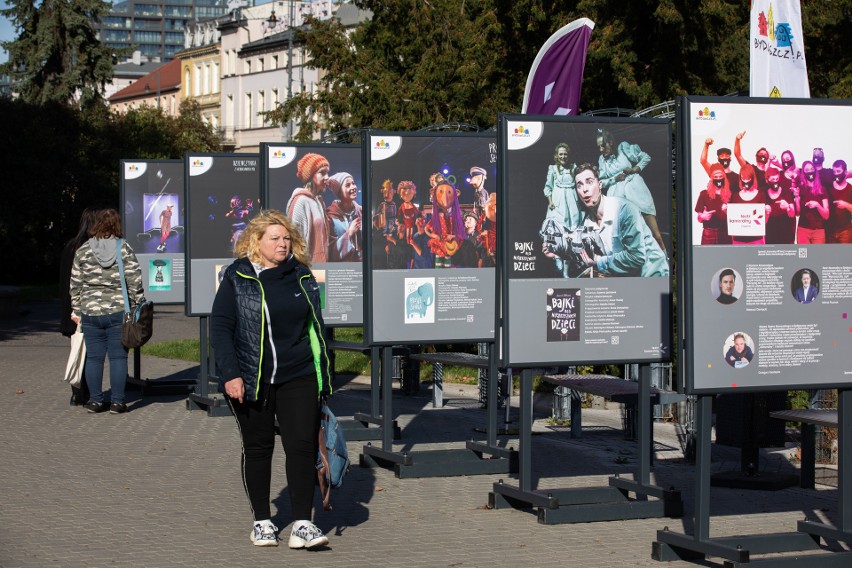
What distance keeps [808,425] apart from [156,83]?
133 meters

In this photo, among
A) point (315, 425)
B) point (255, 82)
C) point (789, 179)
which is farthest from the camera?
point (255, 82)

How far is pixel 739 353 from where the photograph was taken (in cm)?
714

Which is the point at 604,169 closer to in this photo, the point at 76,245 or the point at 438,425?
the point at 438,425

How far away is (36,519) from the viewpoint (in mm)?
8352

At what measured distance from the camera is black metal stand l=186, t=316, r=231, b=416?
13492 mm

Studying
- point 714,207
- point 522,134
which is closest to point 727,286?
point 714,207

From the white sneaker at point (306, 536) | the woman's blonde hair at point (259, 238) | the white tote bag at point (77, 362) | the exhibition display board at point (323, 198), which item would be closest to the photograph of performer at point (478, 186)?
the exhibition display board at point (323, 198)

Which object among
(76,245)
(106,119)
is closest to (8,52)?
(106,119)

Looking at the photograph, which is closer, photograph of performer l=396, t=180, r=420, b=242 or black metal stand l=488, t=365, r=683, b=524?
black metal stand l=488, t=365, r=683, b=524

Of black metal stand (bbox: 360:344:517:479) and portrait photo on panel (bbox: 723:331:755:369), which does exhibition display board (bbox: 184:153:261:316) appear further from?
portrait photo on panel (bbox: 723:331:755:369)

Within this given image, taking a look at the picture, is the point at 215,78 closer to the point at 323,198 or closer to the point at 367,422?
the point at 323,198

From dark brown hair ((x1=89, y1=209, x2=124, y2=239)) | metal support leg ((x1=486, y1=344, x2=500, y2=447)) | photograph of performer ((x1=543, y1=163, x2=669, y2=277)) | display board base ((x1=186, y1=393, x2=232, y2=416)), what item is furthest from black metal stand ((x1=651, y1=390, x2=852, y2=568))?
dark brown hair ((x1=89, y1=209, x2=124, y2=239))

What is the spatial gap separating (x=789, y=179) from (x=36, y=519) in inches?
183

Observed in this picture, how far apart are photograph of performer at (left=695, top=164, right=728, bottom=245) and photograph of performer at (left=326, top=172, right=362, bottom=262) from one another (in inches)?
221
